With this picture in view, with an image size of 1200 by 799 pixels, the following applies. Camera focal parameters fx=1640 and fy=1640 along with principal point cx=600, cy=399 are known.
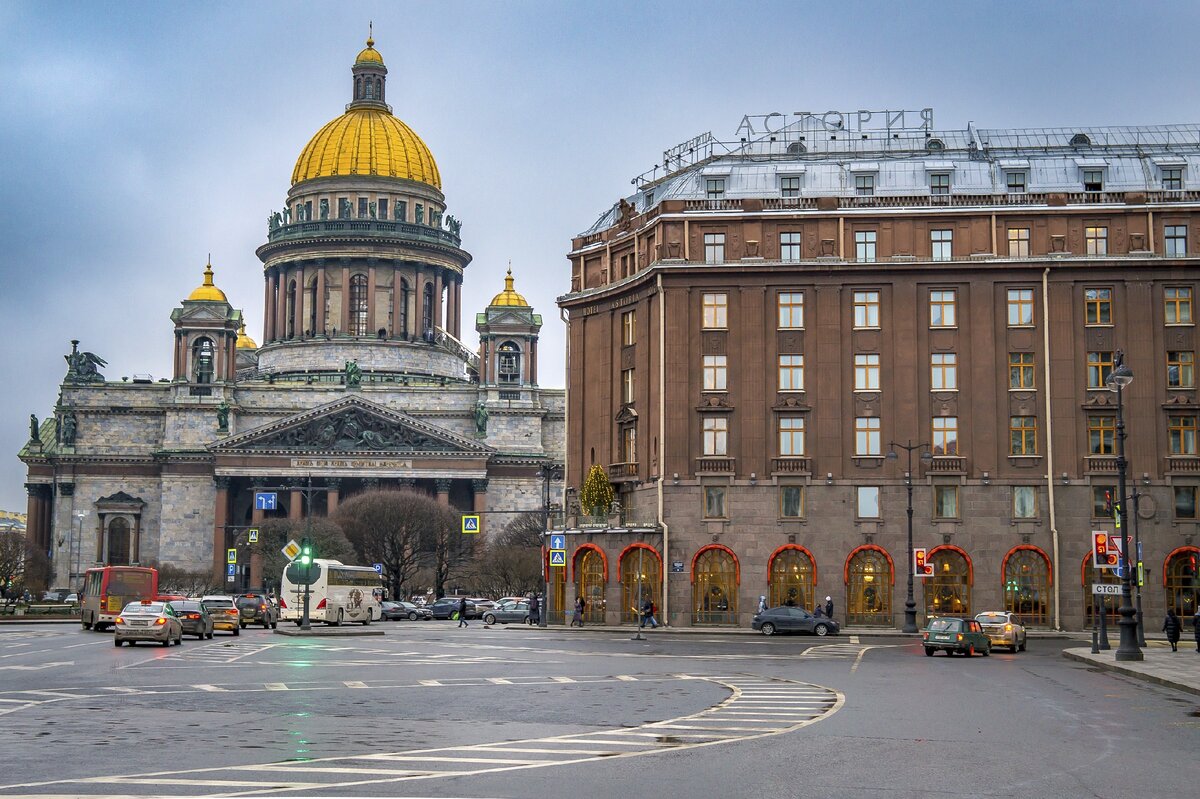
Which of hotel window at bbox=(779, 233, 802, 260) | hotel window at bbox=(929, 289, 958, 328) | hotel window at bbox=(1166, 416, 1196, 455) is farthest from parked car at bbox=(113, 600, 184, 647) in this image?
hotel window at bbox=(1166, 416, 1196, 455)

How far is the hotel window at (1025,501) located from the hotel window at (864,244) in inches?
479

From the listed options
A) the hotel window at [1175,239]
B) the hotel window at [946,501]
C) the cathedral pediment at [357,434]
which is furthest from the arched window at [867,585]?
the cathedral pediment at [357,434]

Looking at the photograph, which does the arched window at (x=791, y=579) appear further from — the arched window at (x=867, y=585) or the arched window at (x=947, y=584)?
the arched window at (x=947, y=584)

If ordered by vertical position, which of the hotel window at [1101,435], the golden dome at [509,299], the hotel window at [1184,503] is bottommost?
the hotel window at [1184,503]

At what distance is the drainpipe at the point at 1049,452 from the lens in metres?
69.4

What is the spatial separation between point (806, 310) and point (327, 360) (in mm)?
92548

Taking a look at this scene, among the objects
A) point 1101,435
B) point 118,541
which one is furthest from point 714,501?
point 118,541

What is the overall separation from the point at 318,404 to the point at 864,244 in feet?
274

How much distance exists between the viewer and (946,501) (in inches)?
2798

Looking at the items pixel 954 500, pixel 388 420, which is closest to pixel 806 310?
pixel 954 500

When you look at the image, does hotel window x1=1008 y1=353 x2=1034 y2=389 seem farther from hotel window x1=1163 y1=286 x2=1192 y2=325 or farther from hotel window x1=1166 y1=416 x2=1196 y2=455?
hotel window x1=1163 y1=286 x2=1192 y2=325

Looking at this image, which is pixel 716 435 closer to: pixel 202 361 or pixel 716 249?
pixel 716 249

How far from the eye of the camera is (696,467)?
72.4m

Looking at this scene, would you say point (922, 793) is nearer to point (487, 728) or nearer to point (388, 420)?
point (487, 728)
